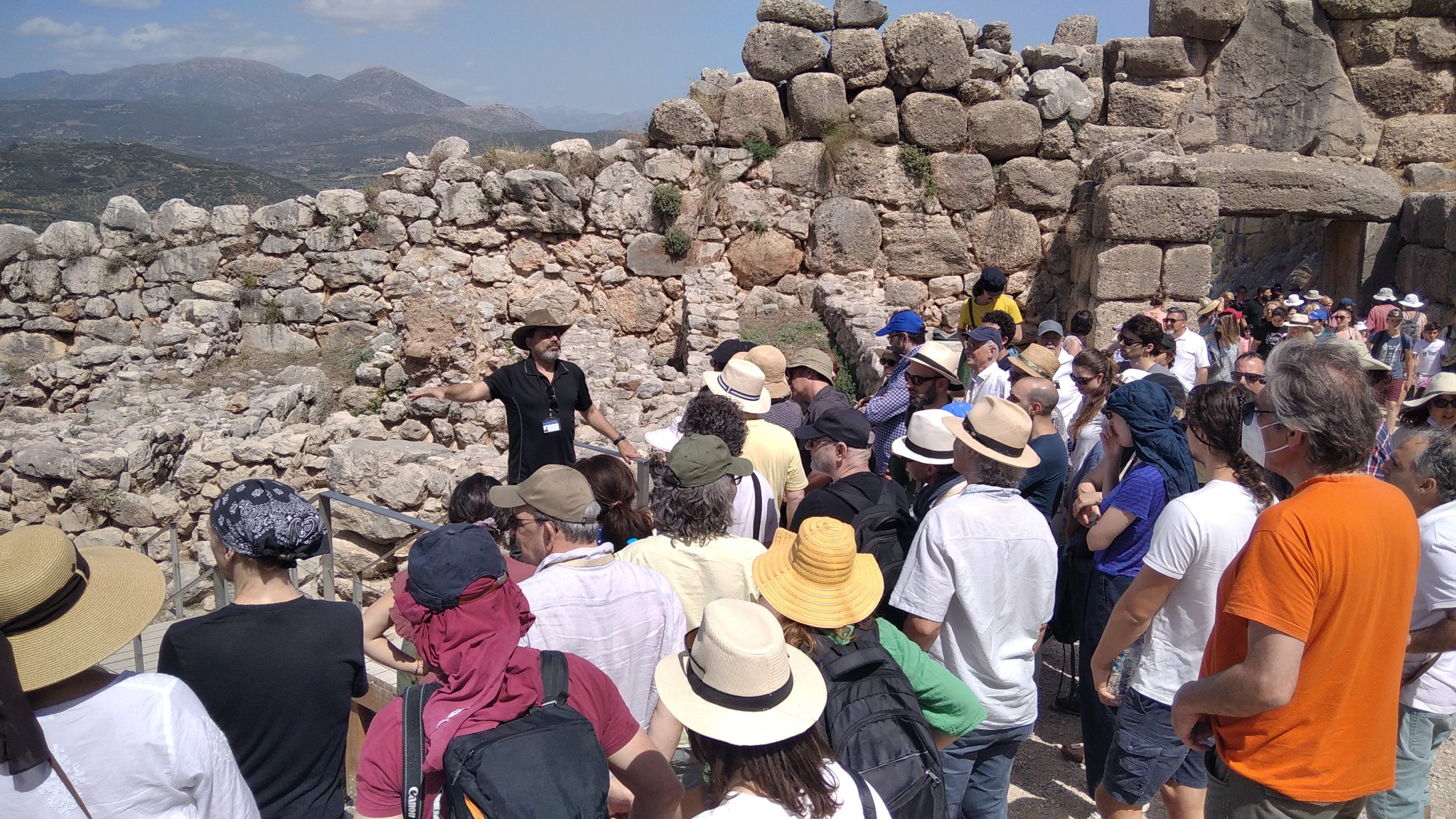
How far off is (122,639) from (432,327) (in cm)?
733

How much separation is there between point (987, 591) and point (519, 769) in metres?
1.67

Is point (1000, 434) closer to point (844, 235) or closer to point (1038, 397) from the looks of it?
point (1038, 397)

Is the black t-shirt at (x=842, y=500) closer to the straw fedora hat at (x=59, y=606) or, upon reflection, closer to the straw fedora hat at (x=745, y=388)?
the straw fedora hat at (x=745, y=388)

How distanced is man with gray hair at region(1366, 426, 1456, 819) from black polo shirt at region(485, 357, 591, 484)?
385 cm

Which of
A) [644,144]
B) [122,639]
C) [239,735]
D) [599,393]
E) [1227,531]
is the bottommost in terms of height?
[599,393]

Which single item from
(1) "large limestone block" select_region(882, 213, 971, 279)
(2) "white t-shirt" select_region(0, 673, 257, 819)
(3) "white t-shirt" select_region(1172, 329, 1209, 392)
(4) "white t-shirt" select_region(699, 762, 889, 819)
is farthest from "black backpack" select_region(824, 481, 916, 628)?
(1) "large limestone block" select_region(882, 213, 971, 279)

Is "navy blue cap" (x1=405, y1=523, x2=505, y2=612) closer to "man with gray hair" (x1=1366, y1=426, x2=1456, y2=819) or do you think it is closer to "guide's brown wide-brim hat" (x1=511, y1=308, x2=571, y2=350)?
"man with gray hair" (x1=1366, y1=426, x2=1456, y2=819)

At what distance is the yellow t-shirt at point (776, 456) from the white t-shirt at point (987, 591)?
1.42m

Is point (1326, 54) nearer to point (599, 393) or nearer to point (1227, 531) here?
point (599, 393)

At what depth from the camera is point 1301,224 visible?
14.2 meters

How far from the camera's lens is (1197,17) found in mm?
Result: 10945

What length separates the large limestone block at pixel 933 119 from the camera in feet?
35.4

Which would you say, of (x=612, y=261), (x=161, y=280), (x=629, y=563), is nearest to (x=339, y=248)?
(x=161, y=280)

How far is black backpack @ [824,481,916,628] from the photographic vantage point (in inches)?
128
